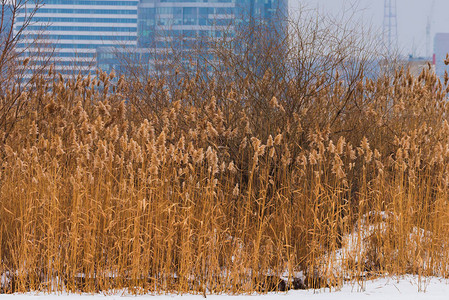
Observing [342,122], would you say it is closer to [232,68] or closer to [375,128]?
[375,128]

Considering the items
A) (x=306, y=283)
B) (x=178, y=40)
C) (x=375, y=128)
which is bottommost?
(x=306, y=283)

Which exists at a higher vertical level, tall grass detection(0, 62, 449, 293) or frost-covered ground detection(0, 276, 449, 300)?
tall grass detection(0, 62, 449, 293)

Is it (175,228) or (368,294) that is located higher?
(175,228)

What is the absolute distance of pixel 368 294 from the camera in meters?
3.88

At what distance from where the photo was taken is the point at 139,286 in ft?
Answer: 12.9

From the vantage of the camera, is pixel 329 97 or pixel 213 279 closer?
pixel 213 279

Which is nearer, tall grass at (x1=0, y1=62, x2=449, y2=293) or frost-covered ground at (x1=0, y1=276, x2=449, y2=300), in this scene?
frost-covered ground at (x1=0, y1=276, x2=449, y2=300)

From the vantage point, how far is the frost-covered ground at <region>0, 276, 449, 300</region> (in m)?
3.75

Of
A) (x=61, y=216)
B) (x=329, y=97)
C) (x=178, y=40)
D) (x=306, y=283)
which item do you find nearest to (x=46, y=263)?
(x=61, y=216)

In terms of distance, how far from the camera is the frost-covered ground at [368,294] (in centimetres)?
375

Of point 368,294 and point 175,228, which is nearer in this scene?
point 368,294

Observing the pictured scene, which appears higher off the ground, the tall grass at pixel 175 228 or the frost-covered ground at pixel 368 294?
the tall grass at pixel 175 228

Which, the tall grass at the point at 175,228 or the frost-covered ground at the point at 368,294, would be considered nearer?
the frost-covered ground at the point at 368,294

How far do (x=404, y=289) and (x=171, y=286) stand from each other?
164cm
